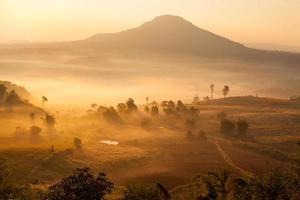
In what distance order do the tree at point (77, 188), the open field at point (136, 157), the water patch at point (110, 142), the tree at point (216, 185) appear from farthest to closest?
the water patch at point (110, 142) < the open field at point (136, 157) < the tree at point (216, 185) < the tree at point (77, 188)

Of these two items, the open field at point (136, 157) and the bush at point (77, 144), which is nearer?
the open field at point (136, 157)

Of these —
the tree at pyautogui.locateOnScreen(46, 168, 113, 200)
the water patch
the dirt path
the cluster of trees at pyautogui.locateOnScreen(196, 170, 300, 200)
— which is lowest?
the dirt path

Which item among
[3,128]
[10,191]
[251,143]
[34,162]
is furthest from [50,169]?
[251,143]

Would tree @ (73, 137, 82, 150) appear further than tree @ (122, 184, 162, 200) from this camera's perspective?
Yes

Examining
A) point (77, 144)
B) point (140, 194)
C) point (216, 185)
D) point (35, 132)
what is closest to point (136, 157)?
point (77, 144)

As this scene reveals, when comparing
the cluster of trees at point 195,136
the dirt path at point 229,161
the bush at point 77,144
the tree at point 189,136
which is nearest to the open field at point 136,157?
the dirt path at point 229,161

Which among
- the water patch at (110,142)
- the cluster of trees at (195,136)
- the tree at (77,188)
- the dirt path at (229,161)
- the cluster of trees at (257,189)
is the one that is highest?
the tree at (77,188)

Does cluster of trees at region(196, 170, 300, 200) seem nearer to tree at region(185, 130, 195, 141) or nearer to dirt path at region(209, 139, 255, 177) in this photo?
dirt path at region(209, 139, 255, 177)

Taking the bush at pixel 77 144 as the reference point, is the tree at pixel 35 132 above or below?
above

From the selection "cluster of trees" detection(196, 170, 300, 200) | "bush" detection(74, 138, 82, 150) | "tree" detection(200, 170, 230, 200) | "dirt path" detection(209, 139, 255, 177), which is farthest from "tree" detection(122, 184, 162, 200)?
"bush" detection(74, 138, 82, 150)

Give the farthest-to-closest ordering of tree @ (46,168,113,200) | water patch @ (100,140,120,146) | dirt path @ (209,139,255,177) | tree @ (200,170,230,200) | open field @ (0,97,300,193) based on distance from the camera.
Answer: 1. water patch @ (100,140,120,146)
2. dirt path @ (209,139,255,177)
3. open field @ (0,97,300,193)
4. tree @ (200,170,230,200)
5. tree @ (46,168,113,200)

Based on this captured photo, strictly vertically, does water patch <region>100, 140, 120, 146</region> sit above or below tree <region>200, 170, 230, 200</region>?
below

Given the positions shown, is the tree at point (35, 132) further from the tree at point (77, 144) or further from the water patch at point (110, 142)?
the water patch at point (110, 142)

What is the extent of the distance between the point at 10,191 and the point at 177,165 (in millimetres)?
91449
